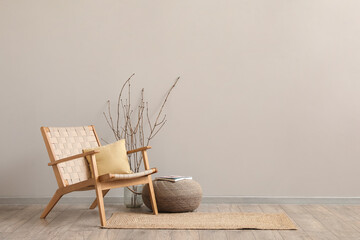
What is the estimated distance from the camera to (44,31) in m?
5.01

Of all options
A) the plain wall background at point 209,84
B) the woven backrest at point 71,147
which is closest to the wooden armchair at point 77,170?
the woven backrest at point 71,147

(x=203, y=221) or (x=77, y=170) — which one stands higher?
(x=77, y=170)

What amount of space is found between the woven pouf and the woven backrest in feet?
1.92

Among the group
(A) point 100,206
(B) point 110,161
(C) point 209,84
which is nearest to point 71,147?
(B) point 110,161

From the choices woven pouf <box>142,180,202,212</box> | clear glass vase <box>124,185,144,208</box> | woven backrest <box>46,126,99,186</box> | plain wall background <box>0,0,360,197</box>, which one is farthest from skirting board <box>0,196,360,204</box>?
woven backrest <box>46,126,99,186</box>

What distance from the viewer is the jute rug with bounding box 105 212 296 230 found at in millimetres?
3750

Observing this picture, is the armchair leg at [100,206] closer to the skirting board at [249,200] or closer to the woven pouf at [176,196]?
the woven pouf at [176,196]

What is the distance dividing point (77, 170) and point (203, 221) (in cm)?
115

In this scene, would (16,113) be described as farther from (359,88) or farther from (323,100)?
(359,88)

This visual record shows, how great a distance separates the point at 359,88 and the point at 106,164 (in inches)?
98.2

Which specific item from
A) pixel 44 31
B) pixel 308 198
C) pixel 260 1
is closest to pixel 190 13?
pixel 260 1

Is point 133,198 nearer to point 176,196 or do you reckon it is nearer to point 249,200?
point 176,196

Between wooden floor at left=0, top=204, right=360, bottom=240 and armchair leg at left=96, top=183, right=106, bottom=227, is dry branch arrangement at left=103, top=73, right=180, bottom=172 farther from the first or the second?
armchair leg at left=96, top=183, right=106, bottom=227

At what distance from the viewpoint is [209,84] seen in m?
4.91
